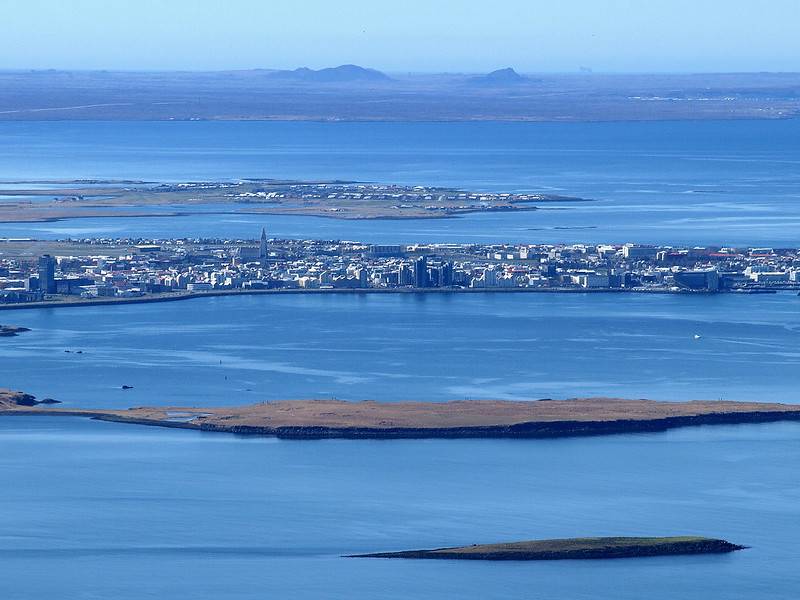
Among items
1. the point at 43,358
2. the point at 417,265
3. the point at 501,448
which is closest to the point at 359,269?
the point at 417,265

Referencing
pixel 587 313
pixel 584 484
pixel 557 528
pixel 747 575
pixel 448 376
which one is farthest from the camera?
pixel 587 313

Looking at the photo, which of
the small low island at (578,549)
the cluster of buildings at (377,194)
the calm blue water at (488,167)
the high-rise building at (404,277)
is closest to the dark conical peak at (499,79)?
the calm blue water at (488,167)

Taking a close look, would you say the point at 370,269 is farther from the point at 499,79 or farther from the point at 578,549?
the point at 499,79

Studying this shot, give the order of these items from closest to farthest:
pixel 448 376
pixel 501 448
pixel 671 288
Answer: pixel 501 448, pixel 448 376, pixel 671 288

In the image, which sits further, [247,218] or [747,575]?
[247,218]

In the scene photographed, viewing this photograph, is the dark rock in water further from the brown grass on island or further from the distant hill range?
the distant hill range

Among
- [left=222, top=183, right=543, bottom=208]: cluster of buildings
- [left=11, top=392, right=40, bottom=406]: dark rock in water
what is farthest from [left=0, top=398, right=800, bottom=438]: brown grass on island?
[left=222, top=183, right=543, bottom=208]: cluster of buildings

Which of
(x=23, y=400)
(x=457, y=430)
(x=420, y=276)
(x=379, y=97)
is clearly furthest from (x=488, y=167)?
(x=379, y=97)

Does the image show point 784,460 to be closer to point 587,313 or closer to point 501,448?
point 501,448
